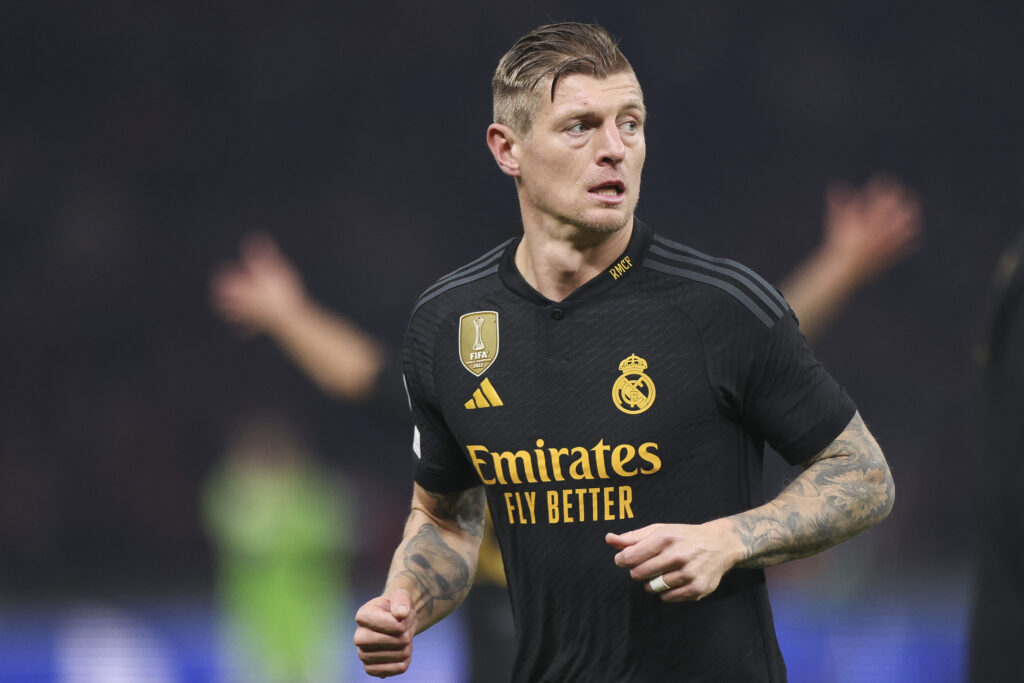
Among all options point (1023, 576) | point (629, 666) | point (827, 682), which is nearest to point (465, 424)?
point (629, 666)

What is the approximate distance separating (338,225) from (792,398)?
3642 mm

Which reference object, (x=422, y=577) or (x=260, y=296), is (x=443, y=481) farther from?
(x=260, y=296)

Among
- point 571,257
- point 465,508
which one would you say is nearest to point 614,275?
point 571,257

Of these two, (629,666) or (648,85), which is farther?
(648,85)

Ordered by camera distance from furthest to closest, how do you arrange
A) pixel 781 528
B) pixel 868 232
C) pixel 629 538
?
pixel 868 232 < pixel 781 528 < pixel 629 538

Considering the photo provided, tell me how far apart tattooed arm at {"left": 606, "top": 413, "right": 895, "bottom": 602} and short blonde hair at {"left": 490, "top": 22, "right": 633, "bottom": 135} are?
734 mm

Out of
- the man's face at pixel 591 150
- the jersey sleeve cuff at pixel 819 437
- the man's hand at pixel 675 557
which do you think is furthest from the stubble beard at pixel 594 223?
the man's hand at pixel 675 557

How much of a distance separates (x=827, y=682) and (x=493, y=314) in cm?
292

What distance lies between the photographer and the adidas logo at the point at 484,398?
7.67 ft

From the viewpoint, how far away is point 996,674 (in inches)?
Result: 89.6

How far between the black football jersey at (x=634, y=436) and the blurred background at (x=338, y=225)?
2.94 m

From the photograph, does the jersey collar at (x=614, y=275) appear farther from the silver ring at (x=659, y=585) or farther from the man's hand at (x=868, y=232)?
the man's hand at (x=868, y=232)

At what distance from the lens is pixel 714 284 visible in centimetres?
225

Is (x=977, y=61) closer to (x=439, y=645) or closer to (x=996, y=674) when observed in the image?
(x=439, y=645)
